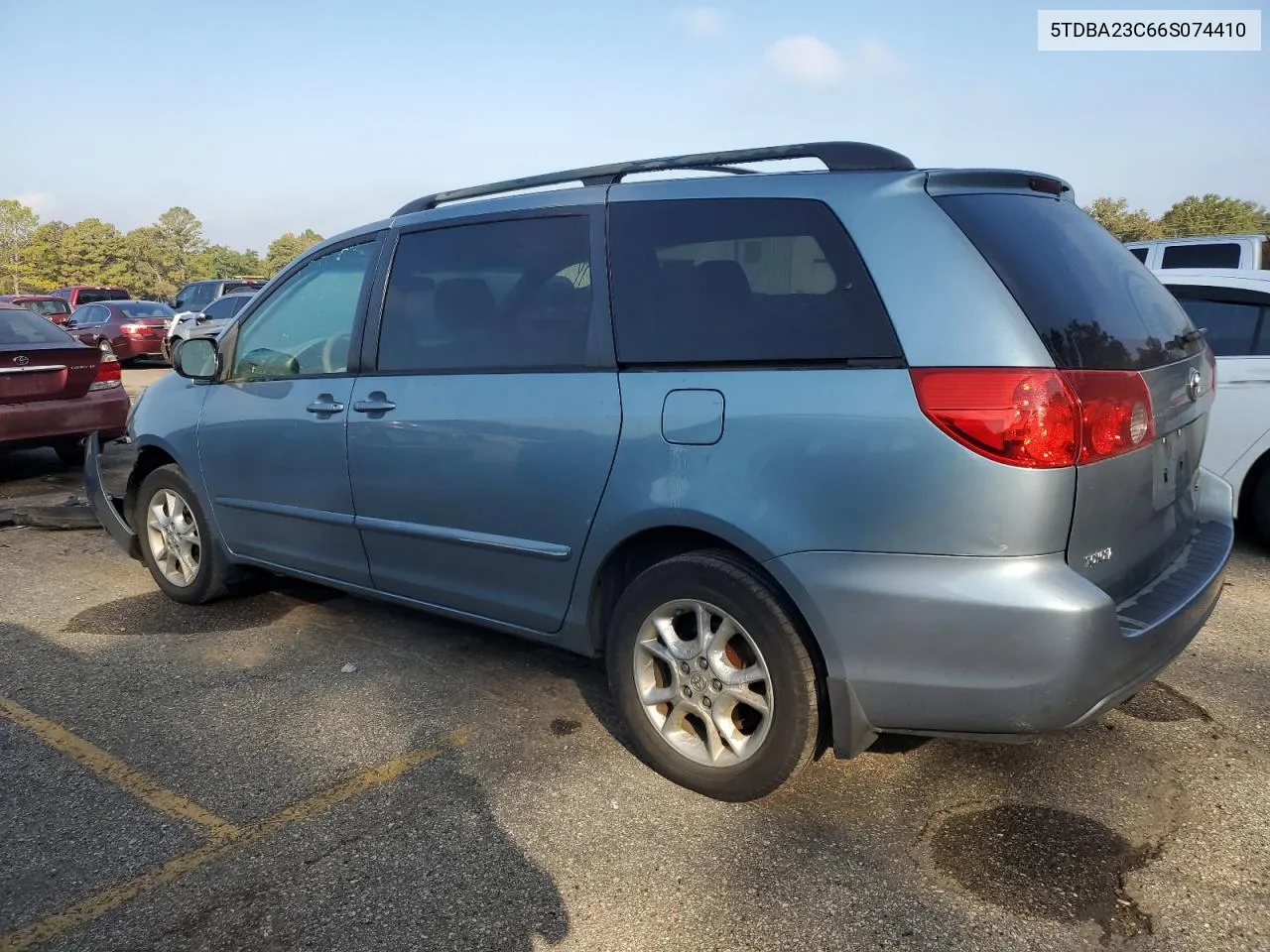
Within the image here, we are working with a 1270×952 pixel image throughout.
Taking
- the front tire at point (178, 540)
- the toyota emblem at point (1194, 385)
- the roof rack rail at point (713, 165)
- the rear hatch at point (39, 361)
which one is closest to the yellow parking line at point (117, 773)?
the front tire at point (178, 540)

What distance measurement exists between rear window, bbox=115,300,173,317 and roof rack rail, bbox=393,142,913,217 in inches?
793

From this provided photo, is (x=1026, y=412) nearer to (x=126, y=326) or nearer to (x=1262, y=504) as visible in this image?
(x=1262, y=504)

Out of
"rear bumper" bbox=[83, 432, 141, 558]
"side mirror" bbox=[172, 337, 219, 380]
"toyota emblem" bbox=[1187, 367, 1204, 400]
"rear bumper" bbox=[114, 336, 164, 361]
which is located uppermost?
"side mirror" bbox=[172, 337, 219, 380]

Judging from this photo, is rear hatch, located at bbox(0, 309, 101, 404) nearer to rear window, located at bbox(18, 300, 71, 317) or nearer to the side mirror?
the side mirror

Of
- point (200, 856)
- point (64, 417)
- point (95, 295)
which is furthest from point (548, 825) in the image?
point (95, 295)

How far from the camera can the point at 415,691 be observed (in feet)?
12.4

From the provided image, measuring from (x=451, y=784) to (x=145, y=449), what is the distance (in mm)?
2923

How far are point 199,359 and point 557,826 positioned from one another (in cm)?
291

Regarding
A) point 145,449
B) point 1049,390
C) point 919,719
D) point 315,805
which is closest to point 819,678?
point 919,719

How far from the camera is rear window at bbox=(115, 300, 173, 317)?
21453mm

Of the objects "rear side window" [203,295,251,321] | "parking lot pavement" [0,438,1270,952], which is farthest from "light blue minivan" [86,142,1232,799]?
"rear side window" [203,295,251,321]

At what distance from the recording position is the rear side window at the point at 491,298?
3.29m

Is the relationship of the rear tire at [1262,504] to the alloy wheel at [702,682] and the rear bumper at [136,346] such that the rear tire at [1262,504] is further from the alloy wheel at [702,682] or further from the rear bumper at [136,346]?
the rear bumper at [136,346]

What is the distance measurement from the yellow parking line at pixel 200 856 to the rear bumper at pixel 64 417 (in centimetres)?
587
